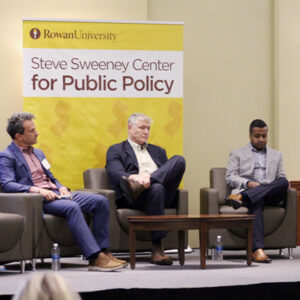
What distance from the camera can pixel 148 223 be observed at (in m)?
4.92

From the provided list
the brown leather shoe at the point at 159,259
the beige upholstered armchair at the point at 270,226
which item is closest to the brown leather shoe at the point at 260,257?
the beige upholstered armchair at the point at 270,226

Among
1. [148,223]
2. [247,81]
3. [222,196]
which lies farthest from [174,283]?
[247,81]

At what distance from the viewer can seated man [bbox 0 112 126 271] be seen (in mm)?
4836

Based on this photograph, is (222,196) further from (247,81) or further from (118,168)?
(247,81)

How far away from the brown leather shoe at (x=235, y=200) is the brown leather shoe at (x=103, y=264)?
1190mm

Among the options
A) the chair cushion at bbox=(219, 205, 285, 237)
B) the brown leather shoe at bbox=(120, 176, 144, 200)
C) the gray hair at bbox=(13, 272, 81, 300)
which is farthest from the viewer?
the chair cushion at bbox=(219, 205, 285, 237)

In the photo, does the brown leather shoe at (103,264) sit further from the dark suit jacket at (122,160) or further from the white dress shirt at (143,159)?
the white dress shirt at (143,159)

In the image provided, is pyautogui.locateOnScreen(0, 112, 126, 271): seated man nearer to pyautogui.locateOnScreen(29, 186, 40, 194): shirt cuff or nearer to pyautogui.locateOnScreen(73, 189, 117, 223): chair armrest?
pyautogui.locateOnScreen(29, 186, 40, 194): shirt cuff

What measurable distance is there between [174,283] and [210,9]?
12.5ft

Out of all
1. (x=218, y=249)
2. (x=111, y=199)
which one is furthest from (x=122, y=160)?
(x=218, y=249)

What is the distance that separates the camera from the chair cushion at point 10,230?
4.51 m

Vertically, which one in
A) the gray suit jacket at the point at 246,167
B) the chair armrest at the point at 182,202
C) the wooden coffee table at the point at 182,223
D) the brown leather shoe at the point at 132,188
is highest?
the gray suit jacket at the point at 246,167

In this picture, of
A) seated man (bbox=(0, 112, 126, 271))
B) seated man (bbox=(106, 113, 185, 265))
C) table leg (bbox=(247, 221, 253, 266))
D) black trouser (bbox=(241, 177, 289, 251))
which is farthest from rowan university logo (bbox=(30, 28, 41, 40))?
table leg (bbox=(247, 221, 253, 266))

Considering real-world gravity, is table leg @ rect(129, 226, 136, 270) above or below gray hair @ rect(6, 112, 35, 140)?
below
